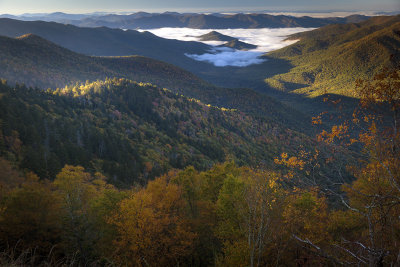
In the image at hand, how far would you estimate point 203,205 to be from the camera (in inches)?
1208

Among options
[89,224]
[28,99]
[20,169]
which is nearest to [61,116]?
[28,99]

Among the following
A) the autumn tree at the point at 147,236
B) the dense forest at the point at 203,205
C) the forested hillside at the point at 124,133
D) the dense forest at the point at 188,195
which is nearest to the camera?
the dense forest at the point at 203,205

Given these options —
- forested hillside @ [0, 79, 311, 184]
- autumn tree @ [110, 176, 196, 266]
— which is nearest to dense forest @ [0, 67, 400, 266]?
autumn tree @ [110, 176, 196, 266]

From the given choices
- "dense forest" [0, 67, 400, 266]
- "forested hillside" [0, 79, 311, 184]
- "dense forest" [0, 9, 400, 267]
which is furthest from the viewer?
"forested hillside" [0, 79, 311, 184]

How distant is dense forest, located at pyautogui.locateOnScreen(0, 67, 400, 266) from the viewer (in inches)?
476

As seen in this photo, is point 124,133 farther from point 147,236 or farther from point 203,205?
point 147,236

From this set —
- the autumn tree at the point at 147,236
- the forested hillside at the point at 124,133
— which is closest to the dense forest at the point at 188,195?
the autumn tree at the point at 147,236

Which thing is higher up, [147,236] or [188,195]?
[147,236]

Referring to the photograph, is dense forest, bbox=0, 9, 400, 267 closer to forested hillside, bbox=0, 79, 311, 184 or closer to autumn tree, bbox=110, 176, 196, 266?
autumn tree, bbox=110, 176, 196, 266

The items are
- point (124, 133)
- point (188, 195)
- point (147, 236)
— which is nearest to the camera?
point (147, 236)

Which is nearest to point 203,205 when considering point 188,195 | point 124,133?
point 188,195

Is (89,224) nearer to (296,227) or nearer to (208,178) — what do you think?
(208,178)

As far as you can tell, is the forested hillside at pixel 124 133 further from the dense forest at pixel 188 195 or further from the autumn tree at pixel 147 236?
the autumn tree at pixel 147 236

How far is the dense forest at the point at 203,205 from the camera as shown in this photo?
12.1 m
